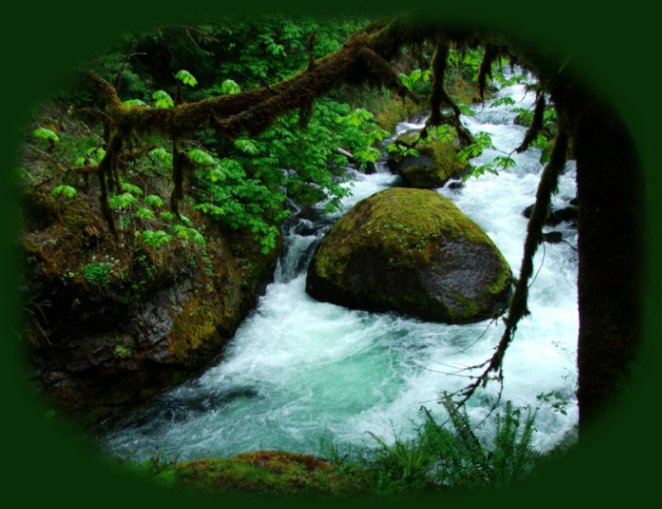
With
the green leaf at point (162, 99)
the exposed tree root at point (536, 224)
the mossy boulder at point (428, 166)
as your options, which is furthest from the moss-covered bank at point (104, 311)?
the mossy boulder at point (428, 166)

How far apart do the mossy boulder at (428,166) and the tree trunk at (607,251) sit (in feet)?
34.9

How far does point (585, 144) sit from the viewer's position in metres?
2.71

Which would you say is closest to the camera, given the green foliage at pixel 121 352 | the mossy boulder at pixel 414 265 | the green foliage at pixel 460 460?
the green foliage at pixel 460 460

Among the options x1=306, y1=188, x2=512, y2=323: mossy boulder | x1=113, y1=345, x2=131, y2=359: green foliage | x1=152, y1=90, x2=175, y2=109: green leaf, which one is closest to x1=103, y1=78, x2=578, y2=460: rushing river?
x1=306, y1=188, x2=512, y2=323: mossy boulder

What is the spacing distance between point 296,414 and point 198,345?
2.19 metres

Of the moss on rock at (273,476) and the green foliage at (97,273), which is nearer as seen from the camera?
the moss on rock at (273,476)

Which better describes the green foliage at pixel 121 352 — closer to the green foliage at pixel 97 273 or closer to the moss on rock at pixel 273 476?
the green foliage at pixel 97 273

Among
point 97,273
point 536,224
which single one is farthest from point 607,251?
point 97,273

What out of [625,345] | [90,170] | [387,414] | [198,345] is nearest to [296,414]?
[387,414]

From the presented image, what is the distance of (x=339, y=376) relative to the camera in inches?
287

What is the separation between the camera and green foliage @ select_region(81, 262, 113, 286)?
6.05 m

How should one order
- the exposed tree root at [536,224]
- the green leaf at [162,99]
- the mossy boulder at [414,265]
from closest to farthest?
the exposed tree root at [536,224], the green leaf at [162,99], the mossy boulder at [414,265]

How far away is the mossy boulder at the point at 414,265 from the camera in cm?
830

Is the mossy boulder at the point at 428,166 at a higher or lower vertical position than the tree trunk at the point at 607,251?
higher
